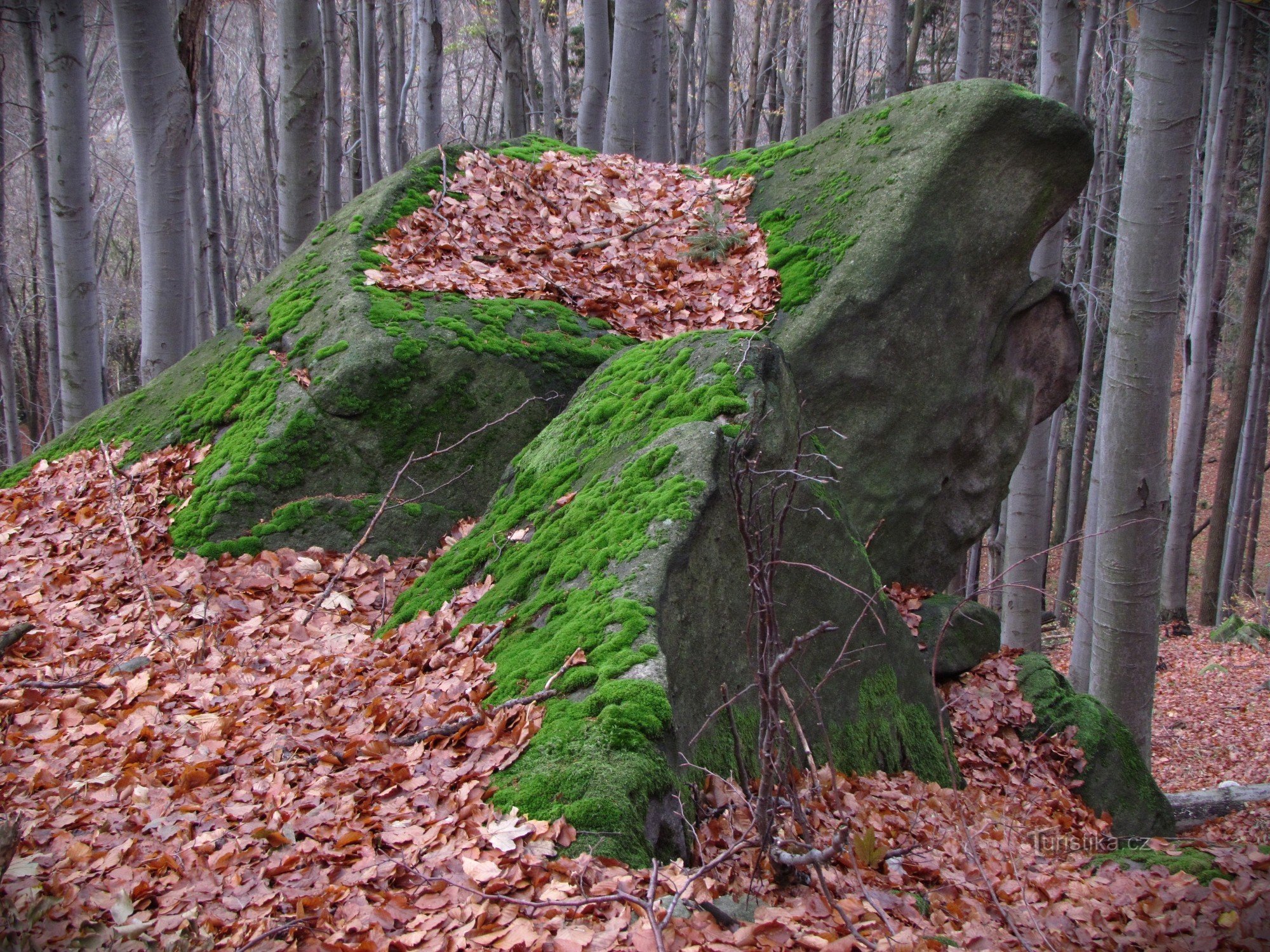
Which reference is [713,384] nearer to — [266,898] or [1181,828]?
[266,898]

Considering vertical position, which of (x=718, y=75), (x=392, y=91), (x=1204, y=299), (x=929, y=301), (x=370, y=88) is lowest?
(x=929, y=301)

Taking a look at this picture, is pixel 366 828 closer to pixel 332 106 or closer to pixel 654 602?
pixel 654 602

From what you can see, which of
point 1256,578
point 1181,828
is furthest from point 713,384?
point 1256,578

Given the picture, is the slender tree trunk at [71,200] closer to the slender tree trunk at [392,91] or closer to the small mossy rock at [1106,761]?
the slender tree trunk at [392,91]

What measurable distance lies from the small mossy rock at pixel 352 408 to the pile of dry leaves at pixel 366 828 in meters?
0.78

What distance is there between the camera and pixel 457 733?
3.46 metres

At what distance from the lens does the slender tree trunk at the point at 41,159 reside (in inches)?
419

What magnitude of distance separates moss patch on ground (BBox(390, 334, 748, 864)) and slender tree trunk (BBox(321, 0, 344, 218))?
953 centimetres

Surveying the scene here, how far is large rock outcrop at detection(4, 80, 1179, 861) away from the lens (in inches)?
153

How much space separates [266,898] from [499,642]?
155cm

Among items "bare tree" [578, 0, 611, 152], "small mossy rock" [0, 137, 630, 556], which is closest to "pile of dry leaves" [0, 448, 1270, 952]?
"small mossy rock" [0, 137, 630, 556]

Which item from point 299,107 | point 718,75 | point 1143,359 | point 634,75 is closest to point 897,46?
point 718,75

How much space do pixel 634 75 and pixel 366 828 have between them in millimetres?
9220

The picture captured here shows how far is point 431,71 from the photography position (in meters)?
13.8
